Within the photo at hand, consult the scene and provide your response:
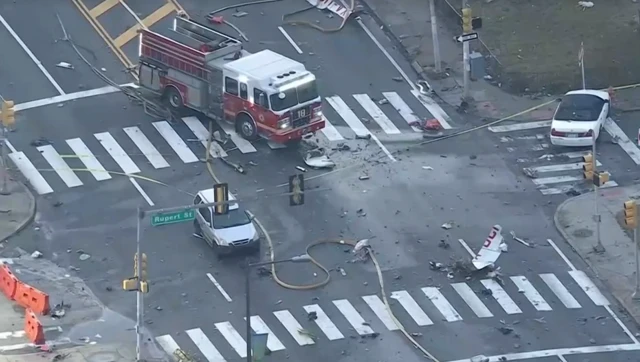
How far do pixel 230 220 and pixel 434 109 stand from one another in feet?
47.0

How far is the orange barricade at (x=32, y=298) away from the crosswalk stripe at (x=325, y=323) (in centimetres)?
816

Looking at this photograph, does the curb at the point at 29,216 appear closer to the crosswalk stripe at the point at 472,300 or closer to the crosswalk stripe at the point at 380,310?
the crosswalk stripe at the point at 380,310

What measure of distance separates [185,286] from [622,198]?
1665 cm

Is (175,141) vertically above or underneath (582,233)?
above

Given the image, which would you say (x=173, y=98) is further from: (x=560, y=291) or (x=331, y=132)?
(x=560, y=291)

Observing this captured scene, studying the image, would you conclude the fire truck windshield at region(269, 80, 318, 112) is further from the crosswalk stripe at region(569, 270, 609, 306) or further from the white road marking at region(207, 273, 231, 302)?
the crosswalk stripe at region(569, 270, 609, 306)

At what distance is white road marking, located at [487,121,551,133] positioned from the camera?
7250cm

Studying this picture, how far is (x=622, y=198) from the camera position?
67562mm

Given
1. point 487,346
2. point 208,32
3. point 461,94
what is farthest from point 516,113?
point 487,346

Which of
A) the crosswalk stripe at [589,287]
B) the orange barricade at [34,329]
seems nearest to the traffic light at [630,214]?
the crosswalk stripe at [589,287]

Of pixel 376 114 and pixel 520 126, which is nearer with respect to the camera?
pixel 520 126

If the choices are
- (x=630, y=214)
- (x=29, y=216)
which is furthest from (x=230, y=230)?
(x=630, y=214)

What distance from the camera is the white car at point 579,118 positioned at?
231ft

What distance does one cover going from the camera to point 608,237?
65.0 metres
